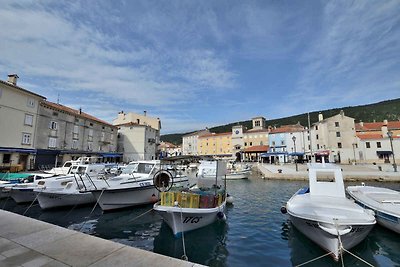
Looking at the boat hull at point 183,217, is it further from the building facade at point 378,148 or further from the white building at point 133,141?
the building facade at point 378,148

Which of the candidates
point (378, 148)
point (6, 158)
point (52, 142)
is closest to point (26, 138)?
point (6, 158)

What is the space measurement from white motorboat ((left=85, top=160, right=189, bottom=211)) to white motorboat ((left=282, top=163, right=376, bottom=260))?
21.3 feet

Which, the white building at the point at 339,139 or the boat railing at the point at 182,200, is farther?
the white building at the point at 339,139

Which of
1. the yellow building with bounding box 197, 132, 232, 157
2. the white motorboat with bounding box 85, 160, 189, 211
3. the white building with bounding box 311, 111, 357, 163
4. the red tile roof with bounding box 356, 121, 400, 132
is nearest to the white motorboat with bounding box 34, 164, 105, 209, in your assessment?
the white motorboat with bounding box 85, 160, 189, 211

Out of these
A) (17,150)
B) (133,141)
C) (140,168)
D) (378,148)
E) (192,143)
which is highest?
(192,143)

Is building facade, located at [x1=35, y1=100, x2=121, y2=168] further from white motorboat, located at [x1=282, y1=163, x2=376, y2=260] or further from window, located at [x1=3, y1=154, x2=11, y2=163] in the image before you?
white motorboat, located at [x1=282, y1=163, x2=376, y2=260]

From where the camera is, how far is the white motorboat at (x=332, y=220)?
21.7 ft

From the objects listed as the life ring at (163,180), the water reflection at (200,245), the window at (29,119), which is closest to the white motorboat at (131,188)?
the life ring at (163,180)

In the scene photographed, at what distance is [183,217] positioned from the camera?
28.5 feet

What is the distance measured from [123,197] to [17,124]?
27766 mm

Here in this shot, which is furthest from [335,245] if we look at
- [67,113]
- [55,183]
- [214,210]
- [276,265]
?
[67,113]

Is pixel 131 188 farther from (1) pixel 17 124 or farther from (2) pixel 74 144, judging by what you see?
(2) pixel 74 144

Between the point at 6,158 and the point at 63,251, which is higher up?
the point at 6,158

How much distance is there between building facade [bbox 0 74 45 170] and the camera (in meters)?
28.9
